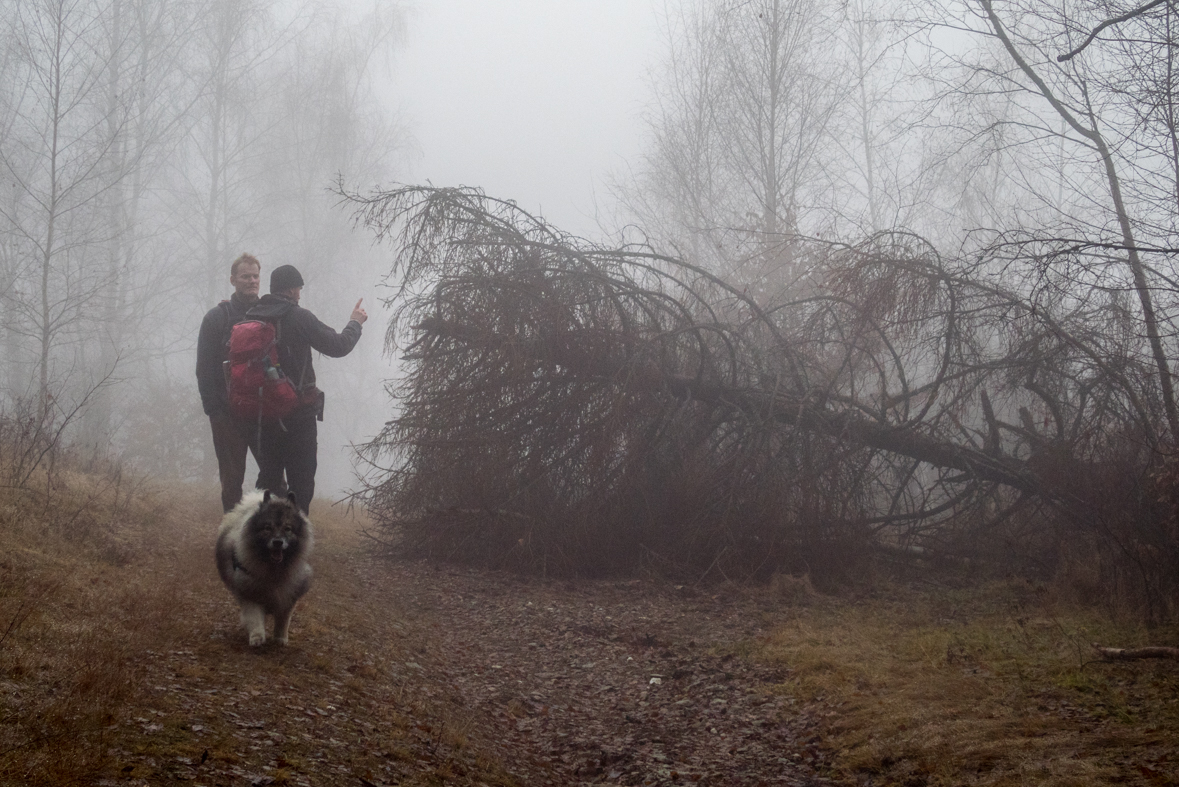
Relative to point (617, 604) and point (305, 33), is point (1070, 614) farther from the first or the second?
point (305, 33)

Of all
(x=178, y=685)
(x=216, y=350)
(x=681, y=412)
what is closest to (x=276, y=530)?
(x=178, y=685)

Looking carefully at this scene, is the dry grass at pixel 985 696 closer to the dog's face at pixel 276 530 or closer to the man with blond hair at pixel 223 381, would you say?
the dog's face at pixel 276 530

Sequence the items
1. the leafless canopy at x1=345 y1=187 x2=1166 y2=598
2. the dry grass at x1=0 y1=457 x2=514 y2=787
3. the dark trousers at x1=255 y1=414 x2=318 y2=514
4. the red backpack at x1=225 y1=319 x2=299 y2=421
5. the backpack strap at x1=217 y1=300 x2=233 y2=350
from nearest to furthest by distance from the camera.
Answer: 1. the dry grass at x1=0 y1=457 x2=514 y2=787
2. the red backpack at x1=225 y1=319 x2=299 y2=421
3. the dark trousers at x1=255 y1=414 x2=318 y2=514
4. the backpack strap at x1=217 y1=300 x2=233 y2=350
5. the leafless canopy at x1=345 y1=187 x2=1166 y2=598

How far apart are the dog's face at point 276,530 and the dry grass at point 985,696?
10.1 feet

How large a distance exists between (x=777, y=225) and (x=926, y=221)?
14268mm

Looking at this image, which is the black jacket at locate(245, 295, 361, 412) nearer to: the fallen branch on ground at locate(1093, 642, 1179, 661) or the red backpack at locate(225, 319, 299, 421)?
the red backpack at locate(225, 319, 299, 421)

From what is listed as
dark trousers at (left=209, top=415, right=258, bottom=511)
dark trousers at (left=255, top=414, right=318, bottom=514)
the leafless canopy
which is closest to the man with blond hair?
dark trousers at (left=209, top=415, right=258, bottom=511)

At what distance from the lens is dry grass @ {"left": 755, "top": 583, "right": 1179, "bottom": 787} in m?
3.42

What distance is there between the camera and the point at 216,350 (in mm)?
5945

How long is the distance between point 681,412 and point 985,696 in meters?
4.47

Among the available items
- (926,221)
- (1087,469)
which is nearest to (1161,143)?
(1087,469)

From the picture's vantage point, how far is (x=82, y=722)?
288 cm

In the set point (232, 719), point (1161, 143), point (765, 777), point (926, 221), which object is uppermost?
point (926, 221)

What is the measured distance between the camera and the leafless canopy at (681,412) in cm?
790
